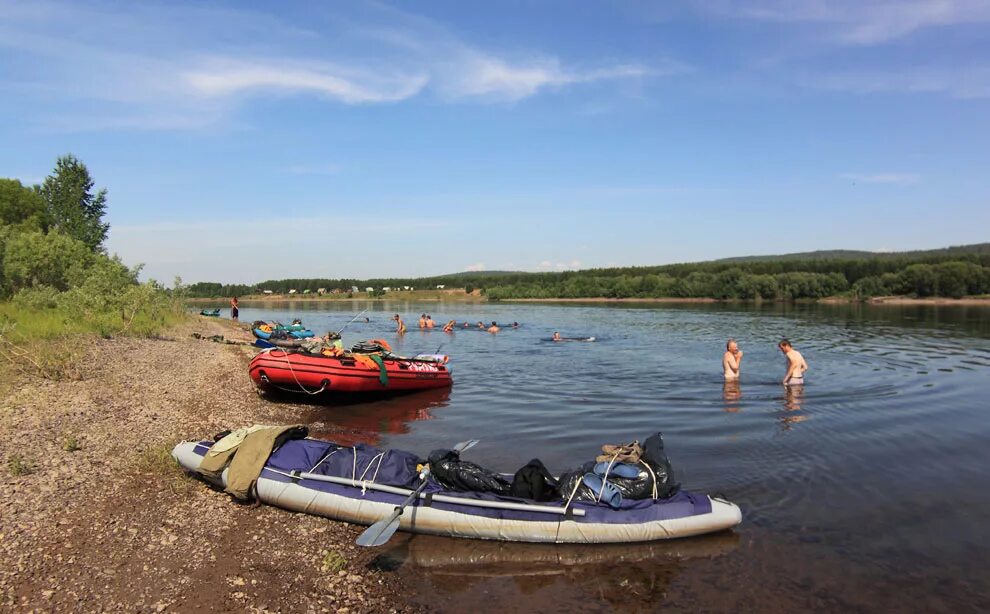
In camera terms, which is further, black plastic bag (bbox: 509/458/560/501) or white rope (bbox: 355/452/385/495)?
white rope (bbox: 355/452/385/495)

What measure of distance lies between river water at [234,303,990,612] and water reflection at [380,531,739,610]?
2cm

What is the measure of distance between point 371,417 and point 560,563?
7473 millimetres

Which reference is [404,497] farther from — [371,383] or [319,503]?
[371,383]

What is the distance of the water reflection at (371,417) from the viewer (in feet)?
36.3

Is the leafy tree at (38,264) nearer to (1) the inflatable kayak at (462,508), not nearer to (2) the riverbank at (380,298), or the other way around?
(1) the inflatable kayak at (462,508)

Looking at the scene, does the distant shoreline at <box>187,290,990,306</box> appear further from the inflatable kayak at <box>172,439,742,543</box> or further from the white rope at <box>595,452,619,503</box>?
the white rope at <box>595,452,619,503</box>

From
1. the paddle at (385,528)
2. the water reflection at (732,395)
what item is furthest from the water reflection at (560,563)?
the water reflection at (732,395)

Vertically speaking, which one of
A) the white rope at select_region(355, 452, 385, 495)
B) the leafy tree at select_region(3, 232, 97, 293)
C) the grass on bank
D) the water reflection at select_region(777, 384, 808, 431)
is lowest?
the water reflection at select_region(777, 384, 808, 431)

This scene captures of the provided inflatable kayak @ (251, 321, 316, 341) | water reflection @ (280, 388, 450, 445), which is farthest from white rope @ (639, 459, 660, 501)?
inflatable kayak @ (251, 321, 316, 341)

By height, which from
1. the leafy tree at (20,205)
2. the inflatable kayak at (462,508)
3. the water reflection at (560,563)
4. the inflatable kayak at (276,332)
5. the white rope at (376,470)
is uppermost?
the leafy tree at (20,205)

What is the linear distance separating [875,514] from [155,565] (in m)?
7.67

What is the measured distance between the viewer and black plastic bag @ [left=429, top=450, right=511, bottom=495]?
6770 mm

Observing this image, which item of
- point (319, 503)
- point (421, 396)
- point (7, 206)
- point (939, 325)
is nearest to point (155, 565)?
point (319, 503)

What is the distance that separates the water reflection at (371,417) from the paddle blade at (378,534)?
4604 mm
